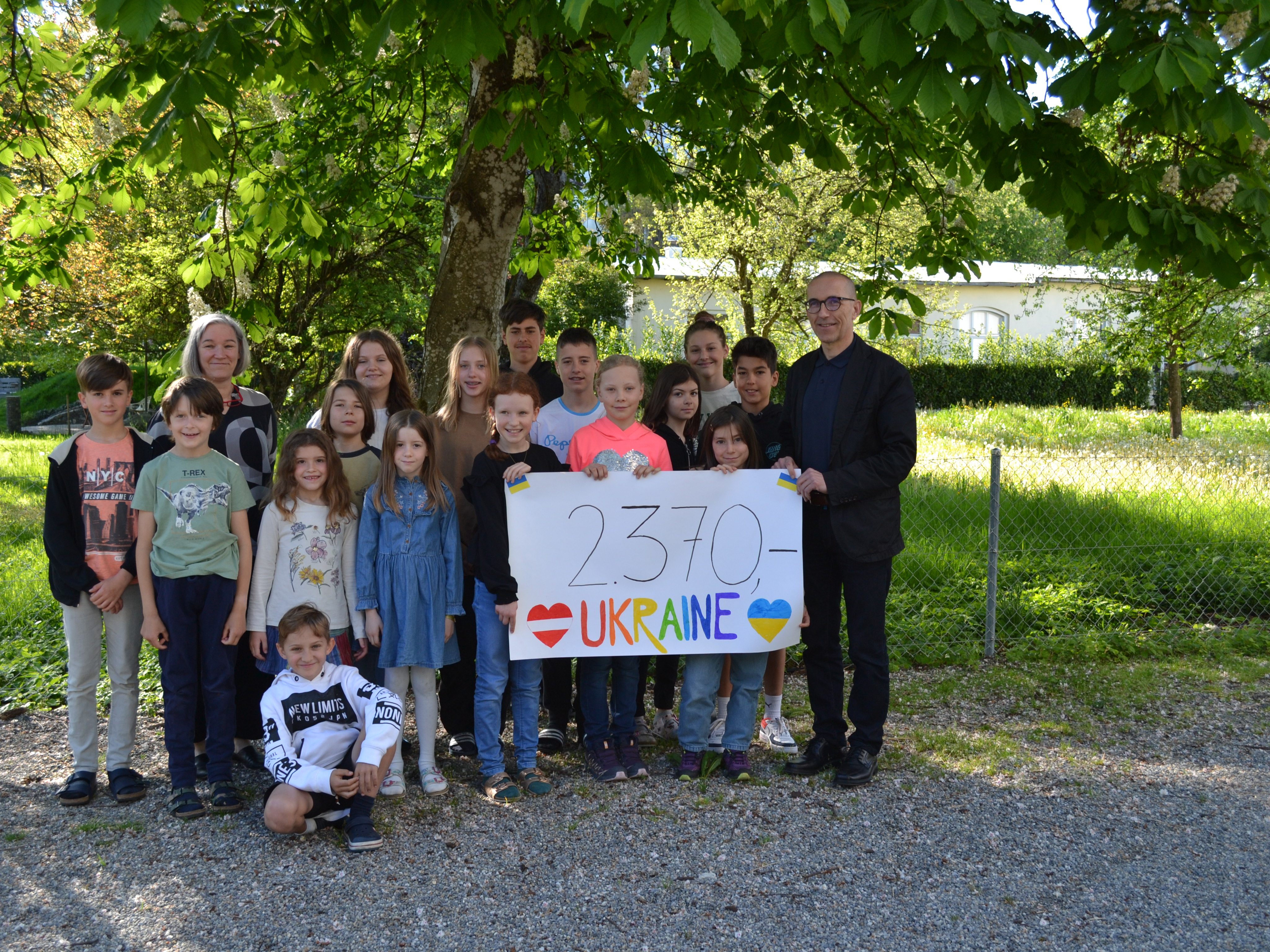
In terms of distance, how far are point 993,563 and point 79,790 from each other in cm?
555

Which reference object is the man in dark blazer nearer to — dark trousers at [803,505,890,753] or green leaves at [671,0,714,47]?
dark trousers at [803,505,890,753]

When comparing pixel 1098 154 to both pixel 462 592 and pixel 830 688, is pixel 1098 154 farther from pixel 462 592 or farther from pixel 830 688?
pixel 462 592

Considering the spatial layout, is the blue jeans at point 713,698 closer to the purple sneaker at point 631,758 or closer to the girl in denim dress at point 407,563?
the purple sneaker at point 631,758

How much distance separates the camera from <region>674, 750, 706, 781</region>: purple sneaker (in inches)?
179

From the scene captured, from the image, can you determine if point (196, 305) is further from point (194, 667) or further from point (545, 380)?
point (194, 667)

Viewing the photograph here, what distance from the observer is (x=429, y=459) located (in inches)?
170

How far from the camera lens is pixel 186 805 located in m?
4.07

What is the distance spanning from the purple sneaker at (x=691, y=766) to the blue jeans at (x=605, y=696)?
293 mm

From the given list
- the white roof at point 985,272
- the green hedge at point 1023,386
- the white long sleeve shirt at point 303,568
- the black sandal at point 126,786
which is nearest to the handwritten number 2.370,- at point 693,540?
the white long sleeve shirt at point 303,568

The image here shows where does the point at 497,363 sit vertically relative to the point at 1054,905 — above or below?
above

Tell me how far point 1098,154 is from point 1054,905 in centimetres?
346

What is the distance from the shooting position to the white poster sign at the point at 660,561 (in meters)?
4.52

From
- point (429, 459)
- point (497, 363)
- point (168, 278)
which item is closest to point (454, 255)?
point (497, 363)

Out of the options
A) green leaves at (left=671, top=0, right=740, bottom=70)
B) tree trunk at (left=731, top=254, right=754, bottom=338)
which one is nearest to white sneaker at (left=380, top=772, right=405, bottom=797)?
green leaves at (left=671, top=0, right=740, bottom=70)
